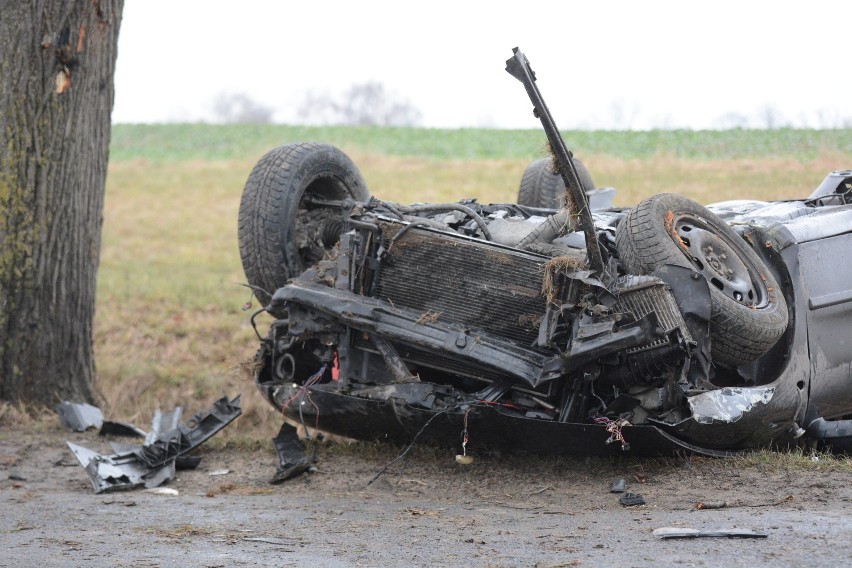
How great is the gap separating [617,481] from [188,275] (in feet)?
30.4

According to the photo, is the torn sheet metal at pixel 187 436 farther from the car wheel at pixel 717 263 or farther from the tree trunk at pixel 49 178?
the car wheel at pixel 717 263

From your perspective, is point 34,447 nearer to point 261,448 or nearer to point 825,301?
point 261,448

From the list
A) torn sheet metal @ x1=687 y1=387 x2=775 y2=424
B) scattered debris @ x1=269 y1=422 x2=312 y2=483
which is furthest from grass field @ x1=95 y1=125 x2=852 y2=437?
torn sheet metal @ x1=687 y1=387 x2=775 y2=424

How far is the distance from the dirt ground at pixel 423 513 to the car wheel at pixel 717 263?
2.19 feet

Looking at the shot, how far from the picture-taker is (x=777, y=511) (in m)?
4.53

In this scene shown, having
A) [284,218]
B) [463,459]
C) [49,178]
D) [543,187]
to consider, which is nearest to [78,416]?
[49,178]

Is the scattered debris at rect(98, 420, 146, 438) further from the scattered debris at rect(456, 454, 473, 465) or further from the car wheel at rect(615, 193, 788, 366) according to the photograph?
the car wheel at rect(615, 193, 788, 366)

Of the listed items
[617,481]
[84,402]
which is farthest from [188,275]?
[617,481]

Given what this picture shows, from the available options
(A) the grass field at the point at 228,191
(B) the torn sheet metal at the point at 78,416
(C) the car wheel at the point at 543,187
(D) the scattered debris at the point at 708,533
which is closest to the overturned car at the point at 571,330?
(A) the grass field at the point at 228,191

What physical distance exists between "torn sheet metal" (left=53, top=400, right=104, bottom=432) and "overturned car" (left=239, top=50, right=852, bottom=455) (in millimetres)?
1817

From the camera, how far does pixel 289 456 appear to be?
6211 millimetres

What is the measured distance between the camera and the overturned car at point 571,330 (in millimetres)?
5234

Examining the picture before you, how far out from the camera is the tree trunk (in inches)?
291

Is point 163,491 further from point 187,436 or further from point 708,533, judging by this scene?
point 708,533
